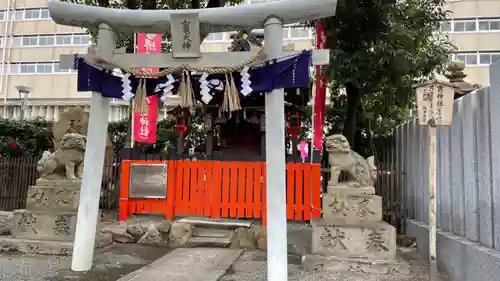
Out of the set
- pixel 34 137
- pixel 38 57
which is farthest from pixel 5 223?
pixel 38 57

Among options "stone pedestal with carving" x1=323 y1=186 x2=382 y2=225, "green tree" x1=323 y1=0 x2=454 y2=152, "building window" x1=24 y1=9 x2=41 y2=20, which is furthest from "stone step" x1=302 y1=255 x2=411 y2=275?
"building window" x1=24 y1=9 x2=41 y2=20

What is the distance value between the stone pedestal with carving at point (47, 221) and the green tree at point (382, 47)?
21.3 ft

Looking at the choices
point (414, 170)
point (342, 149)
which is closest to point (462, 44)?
point (414, 170)

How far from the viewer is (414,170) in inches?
349

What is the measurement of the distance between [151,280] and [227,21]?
3.97 meters

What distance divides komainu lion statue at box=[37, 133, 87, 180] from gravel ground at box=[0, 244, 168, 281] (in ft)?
5.22

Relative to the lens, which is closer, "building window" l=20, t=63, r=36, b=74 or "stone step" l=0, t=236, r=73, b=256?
"stone step" l=0, t=236, r=73, b=256

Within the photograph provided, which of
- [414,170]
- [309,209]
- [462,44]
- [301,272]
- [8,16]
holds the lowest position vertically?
[301,272]

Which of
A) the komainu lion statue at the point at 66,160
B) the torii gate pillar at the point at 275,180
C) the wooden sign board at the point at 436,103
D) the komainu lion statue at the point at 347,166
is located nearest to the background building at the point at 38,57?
the komainu lion statue at the point at 66,160

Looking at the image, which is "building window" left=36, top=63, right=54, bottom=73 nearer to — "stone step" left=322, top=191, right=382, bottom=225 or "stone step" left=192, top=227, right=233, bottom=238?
"stone step" left=192, top=227, right=233, bottom=238

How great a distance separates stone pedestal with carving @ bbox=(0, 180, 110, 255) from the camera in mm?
7488

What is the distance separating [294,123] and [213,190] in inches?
163

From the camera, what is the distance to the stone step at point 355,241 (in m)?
6.59

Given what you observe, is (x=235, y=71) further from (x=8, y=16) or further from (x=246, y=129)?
(x=8, y=16)
